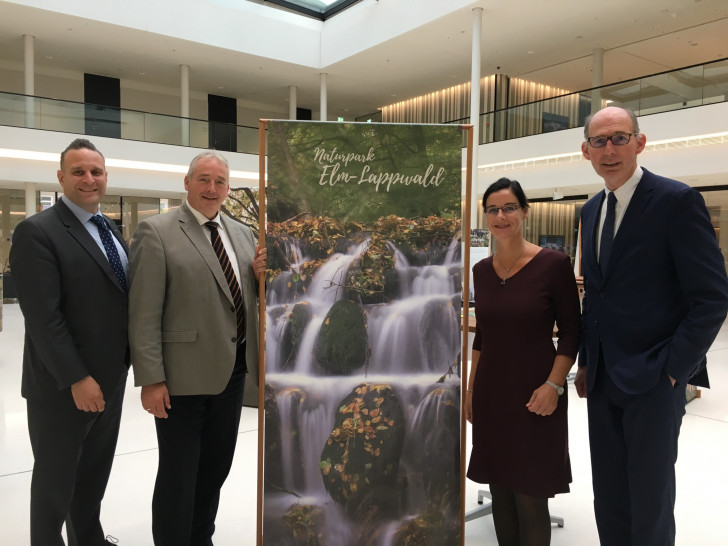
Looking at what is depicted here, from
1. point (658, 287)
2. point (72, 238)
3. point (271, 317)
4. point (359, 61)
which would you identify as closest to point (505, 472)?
point (658, 287)

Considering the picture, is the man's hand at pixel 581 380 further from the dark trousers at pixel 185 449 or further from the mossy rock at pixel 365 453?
the dark trousers at pixel 185 449

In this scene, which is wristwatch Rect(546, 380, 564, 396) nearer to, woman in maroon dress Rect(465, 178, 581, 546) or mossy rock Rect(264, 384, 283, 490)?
woman in maroon dress Rect(465, 178, 581, 546)

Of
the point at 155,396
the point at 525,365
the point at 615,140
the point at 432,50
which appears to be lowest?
the point at 155,396

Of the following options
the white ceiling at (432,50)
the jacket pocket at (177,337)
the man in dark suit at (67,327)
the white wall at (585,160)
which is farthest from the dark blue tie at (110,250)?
the white ceiling at (432,50)

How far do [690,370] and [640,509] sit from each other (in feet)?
1.86

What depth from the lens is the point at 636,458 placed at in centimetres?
197

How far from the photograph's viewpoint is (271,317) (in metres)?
2.30

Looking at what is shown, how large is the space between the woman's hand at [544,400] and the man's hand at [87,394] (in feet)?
5.67

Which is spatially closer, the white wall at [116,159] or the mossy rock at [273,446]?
the mossy rock at [273,446]

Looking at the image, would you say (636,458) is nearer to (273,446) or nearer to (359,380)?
(359,380)

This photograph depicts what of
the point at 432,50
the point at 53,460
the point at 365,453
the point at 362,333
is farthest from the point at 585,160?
the point at 53,460

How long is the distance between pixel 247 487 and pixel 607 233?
275 centimetres

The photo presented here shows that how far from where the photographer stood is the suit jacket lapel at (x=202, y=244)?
2.26 m

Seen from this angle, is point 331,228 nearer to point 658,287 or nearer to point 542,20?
point 658,287
